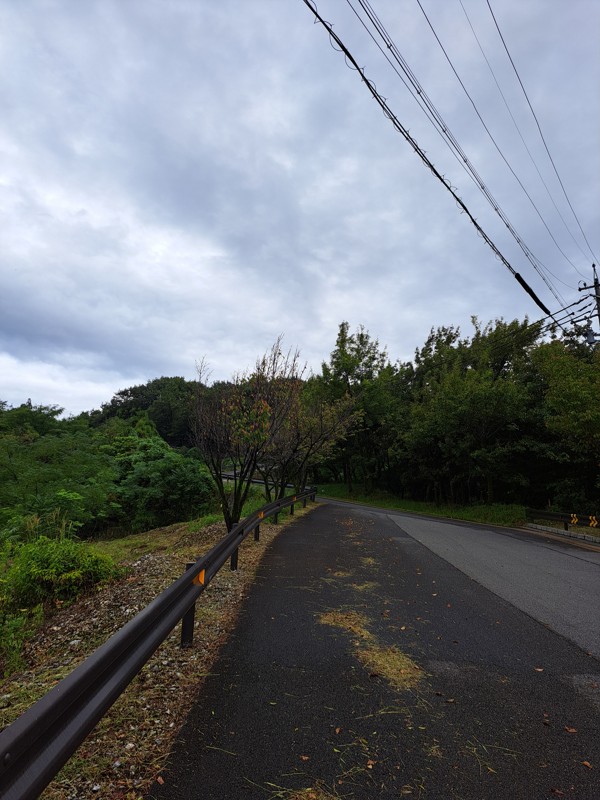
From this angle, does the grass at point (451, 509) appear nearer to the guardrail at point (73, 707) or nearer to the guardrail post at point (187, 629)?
the guardrail post at point (187, 629)

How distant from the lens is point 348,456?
4056 cm

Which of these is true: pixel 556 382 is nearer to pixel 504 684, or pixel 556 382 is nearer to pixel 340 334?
pixel 504 684

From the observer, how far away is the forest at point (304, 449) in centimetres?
977

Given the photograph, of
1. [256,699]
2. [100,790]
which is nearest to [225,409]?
[256,699]

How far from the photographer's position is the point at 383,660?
4020 mm

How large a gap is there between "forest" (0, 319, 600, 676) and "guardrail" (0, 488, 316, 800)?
267cm

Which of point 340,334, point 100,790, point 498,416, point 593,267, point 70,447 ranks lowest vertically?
point 100,790

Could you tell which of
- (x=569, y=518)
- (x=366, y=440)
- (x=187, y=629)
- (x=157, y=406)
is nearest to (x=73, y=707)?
(x=187, y=629)

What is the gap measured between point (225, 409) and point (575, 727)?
8.32 m

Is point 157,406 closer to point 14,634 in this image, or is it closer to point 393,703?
point 14,634

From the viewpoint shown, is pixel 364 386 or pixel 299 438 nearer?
pixel 299 438

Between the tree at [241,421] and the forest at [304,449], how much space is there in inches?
1.8

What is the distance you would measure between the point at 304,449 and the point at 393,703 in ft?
52.2

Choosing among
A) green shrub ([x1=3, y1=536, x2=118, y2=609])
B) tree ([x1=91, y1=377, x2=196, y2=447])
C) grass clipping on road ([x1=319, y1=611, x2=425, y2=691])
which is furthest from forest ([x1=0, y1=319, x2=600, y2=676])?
tree ([x1=91, y1=377, x2=196, y2=447])
